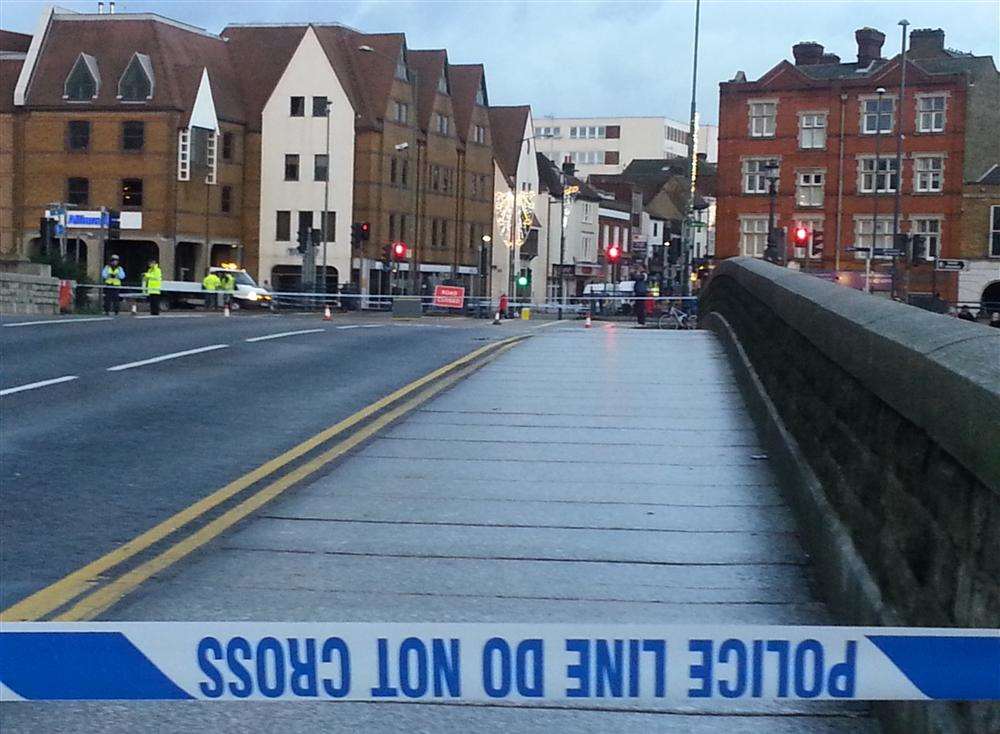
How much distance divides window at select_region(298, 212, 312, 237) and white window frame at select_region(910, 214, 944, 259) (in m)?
30.0

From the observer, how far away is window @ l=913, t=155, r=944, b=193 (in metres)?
71.8

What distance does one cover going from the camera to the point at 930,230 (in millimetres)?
71625

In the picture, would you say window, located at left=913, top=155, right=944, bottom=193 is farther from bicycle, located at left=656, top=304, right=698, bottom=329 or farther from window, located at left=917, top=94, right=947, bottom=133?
bicycle, located at left=656, top=304, right=698, bottom=329

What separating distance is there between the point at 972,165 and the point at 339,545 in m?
68.6

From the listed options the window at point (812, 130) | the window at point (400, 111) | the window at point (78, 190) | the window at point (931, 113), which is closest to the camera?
the window at point (78, 190)

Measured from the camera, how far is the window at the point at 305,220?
73.5 metres

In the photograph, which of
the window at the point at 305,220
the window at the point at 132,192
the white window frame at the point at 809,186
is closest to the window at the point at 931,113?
the white window frame at the point at 809,186

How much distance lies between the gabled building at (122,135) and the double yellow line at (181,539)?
182ft

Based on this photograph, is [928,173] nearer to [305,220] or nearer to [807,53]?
[807,53]

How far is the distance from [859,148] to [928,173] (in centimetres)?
409

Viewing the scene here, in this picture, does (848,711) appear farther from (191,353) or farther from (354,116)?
(354,116)

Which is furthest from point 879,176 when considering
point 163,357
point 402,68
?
point 163,357

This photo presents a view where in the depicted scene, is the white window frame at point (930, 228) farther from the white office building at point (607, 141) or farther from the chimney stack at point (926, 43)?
the white office building at point (607, 141)

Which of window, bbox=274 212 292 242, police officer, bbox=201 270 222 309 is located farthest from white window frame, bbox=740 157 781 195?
police officer, bbox=201 270 222 309
